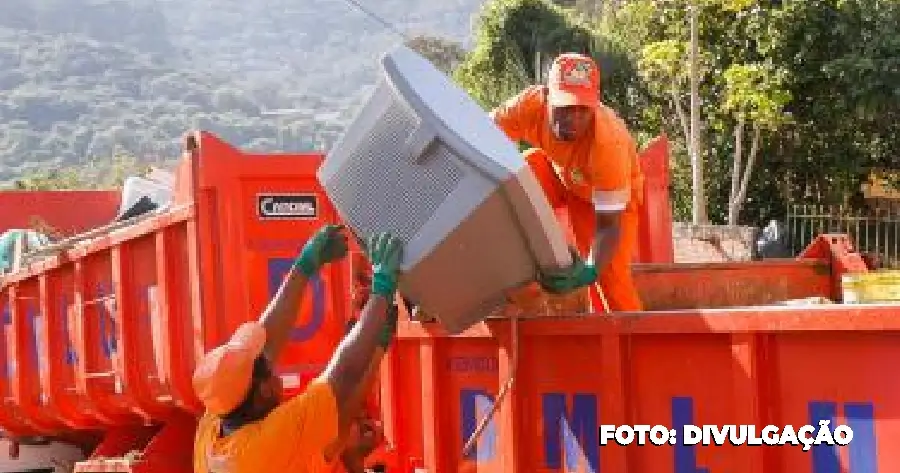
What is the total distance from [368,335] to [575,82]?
115 cm

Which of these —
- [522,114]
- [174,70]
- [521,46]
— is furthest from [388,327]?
[174,70]

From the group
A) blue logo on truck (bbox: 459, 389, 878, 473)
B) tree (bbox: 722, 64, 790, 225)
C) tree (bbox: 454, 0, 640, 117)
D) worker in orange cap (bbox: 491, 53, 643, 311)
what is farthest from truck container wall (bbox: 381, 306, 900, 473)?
tree (bbox: 454, 0, 640, 117)

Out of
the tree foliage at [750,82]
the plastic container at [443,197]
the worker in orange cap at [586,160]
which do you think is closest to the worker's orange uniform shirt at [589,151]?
the worker in orange cap at [586,160]

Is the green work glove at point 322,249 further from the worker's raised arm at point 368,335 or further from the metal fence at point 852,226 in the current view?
the metal fence at point 852,226

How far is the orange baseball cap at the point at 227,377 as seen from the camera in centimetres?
295

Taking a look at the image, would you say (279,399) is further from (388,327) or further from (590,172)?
(590,172)

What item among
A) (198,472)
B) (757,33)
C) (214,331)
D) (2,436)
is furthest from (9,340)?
(757,33)

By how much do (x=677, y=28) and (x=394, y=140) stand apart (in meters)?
13.2

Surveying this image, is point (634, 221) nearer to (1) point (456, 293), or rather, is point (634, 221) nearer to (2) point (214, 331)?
(1) point (456, 293)

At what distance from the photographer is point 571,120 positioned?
153 inches

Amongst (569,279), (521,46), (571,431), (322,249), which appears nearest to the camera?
(571,431)

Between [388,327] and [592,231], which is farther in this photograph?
[592,231]

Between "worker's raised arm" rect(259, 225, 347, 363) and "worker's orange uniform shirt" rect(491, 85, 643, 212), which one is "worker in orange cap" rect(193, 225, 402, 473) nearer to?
"worker's raised arm" rect(259, 225, 347, 363)

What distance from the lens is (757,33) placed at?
15.4m
